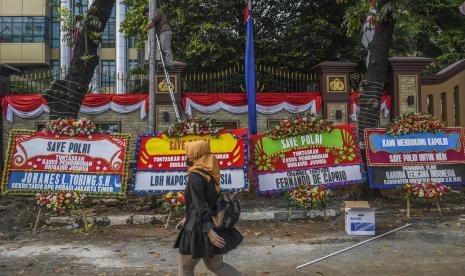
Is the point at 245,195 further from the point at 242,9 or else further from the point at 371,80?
the point at 242,9

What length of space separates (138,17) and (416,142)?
1420 cm

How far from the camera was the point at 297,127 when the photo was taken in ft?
30.0

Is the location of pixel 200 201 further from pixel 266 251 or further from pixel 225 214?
pixel 266 251

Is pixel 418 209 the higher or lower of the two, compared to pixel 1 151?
lower

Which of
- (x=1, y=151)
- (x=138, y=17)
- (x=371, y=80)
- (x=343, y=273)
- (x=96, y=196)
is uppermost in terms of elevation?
(x=138, y=17)

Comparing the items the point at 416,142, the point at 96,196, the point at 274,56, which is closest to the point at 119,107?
the point at 274,56

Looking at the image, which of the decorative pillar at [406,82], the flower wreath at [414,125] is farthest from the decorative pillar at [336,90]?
the flower wreath at [414,125]

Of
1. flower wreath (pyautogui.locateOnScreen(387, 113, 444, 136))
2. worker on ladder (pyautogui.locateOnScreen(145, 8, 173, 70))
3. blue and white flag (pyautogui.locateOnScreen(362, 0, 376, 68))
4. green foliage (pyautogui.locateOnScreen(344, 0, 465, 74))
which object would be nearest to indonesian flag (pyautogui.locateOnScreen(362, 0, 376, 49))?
blue and white flag (pyautogui.locateOnScreen(362, 0, 376, 68))

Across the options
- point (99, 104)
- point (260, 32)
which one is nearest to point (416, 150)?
point (99, 104)

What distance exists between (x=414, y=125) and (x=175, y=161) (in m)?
4.83

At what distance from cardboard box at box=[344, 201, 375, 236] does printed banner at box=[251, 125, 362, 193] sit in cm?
172

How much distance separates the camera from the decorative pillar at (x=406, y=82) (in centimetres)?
1614

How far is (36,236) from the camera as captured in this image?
7641 mm

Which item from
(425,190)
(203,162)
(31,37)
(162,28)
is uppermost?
(31,37)
